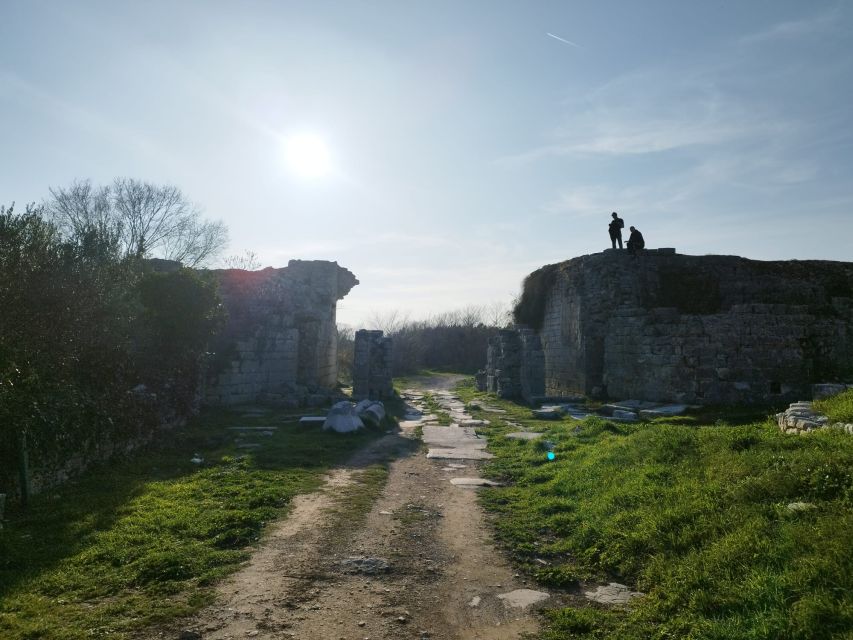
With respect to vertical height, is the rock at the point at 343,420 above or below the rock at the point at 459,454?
above

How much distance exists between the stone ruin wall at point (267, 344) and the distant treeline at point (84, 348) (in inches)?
100

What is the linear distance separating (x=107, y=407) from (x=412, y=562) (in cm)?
585

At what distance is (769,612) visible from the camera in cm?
336

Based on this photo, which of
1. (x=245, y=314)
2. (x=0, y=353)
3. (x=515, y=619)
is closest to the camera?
(x=515, y=619)

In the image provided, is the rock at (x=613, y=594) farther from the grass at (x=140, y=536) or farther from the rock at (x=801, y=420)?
the rock at (x=801, y=420)

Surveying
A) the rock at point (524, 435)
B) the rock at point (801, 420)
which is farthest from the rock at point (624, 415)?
the rock at point (801, 420)

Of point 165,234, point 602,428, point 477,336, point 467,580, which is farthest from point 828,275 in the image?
point 165,234

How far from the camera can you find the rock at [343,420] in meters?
12.2

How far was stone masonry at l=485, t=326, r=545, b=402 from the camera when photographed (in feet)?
64.6

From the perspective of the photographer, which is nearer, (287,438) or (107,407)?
(107,407)

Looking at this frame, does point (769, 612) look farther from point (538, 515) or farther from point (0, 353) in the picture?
point (0, 353)

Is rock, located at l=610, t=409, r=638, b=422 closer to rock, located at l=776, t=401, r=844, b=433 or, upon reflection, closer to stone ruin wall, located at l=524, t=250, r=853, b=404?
stone ruin wall, located at l=524, t=250, r=853, b=404

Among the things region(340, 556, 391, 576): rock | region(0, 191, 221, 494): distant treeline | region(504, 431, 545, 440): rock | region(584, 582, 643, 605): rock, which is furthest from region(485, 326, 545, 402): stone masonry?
region(584, 582, 643, 605): rock

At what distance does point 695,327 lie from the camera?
14719 mm
